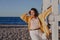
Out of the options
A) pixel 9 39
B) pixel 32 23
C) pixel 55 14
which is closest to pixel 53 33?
pixel 55 14

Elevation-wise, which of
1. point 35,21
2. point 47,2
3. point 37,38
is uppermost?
point 47,2

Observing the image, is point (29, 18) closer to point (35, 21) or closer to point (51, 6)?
point (35, 21)

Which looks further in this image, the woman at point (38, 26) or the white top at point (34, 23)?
the white top at point (34, 23)

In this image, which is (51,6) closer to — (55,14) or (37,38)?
(55,14)

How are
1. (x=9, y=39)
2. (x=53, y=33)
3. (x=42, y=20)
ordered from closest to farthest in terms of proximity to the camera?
1. (x=53, y=33)
2. (x=42, y=20)
3. (x=9, y=39)

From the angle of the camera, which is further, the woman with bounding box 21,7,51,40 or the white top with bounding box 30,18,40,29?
the white top with bounding box 30,18,40,29

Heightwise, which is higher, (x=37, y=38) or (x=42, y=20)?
(x=42, y=20)

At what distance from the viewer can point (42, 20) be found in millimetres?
5562

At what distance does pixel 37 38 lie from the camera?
18.8ft

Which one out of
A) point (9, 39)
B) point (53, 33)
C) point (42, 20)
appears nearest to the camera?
point (53, 33)

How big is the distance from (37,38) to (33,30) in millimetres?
197

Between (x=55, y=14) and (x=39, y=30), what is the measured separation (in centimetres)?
72

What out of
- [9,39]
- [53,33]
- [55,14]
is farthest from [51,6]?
[9,39]

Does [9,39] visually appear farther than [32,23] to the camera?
Yes
